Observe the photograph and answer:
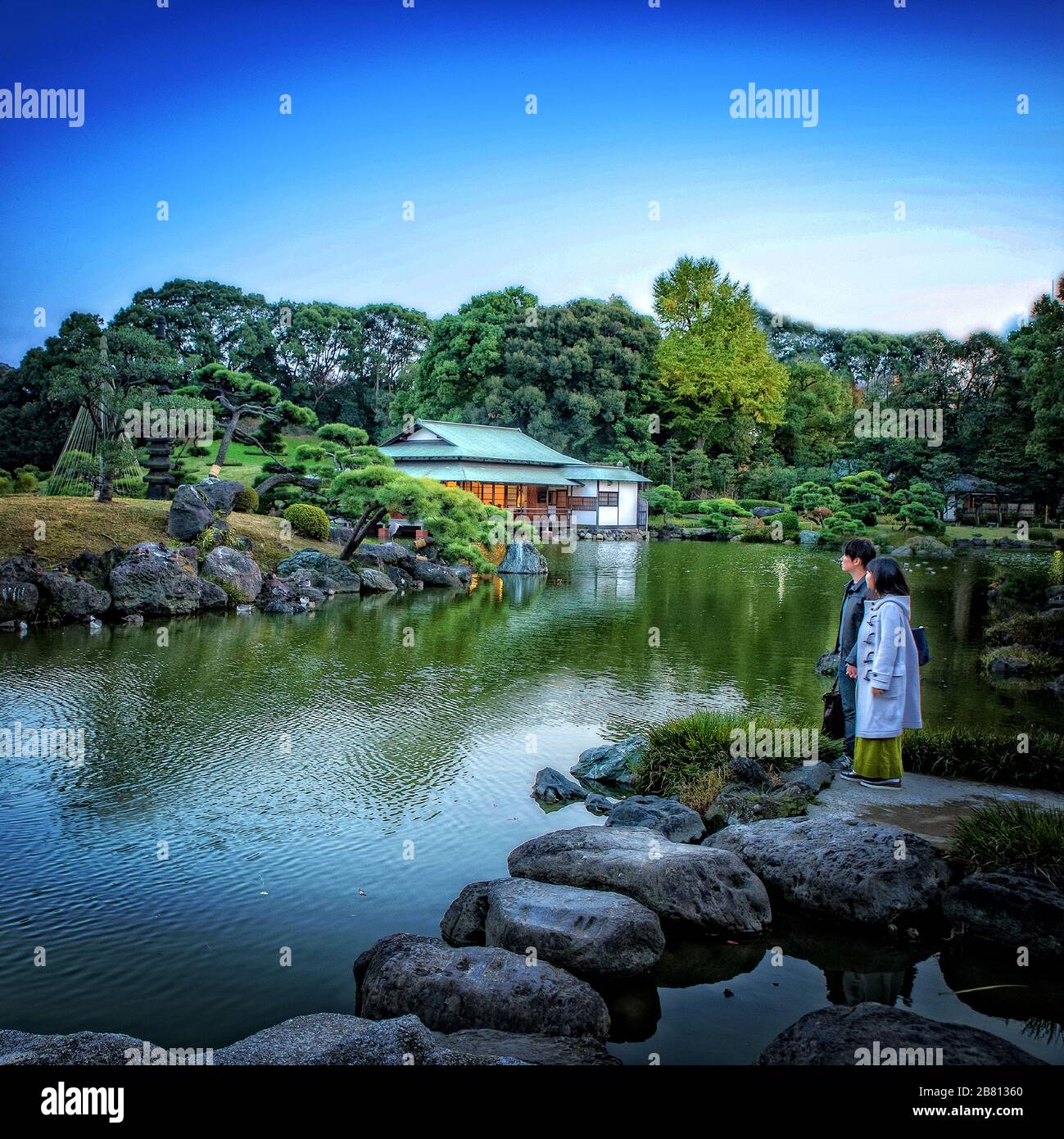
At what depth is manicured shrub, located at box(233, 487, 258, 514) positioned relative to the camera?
822 inches

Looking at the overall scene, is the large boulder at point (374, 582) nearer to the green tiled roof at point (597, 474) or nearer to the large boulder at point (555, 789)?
the large boulder at point (555, 789)

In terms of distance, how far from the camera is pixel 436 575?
1970 centimetres

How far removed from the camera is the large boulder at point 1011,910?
4.24 metres

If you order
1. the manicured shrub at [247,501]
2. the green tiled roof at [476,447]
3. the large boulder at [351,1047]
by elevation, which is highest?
the green tiled roof at [476,447]

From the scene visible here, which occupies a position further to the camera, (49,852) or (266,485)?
(266,485)

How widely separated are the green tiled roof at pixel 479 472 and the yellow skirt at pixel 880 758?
26532 millimetres

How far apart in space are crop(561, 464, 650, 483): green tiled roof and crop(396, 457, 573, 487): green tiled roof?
0.67 m

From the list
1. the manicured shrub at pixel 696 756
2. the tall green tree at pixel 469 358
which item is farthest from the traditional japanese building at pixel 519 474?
the manicured shrub at pixel 696 756

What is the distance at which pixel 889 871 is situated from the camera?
4.70m

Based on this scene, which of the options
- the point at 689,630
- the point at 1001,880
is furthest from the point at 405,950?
the point at 689,630

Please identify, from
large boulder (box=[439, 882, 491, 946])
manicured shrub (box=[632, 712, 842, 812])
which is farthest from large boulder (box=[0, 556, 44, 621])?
large boulder (box=[439, 882, 491, 946])

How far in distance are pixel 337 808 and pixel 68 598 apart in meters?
9.35
